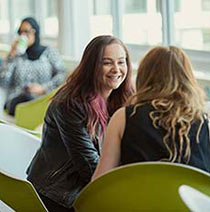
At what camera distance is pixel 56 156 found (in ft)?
8.19

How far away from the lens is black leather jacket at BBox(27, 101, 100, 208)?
7.77 ft

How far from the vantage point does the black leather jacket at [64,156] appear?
237 cm

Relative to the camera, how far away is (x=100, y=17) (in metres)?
5.47

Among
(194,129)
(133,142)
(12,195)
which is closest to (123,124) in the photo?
(133,142)

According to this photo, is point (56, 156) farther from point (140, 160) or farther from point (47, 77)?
point (47, 77)

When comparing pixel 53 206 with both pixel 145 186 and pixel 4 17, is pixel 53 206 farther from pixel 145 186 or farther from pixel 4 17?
pixel 4 17

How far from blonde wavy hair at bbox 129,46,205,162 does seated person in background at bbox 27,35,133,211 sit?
37 cm

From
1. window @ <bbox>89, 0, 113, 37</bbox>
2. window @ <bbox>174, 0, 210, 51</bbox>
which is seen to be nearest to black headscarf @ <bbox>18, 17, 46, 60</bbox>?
window @ <bbox>89, 0, 113, 37</bbox>

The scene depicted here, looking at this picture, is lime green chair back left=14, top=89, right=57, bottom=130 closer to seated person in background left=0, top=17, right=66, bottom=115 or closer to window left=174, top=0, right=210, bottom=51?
seated person in background left=0, top=17, right=66, bottom=115

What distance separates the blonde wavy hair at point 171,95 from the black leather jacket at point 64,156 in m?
0.41

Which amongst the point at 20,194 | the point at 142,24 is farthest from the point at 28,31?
the point at 20,194

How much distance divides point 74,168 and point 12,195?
45 cm

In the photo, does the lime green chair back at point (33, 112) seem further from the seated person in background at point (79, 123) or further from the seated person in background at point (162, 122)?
the seated person in background at point (162, 122)

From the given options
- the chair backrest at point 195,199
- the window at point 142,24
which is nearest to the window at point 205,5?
the window at point 142,24
